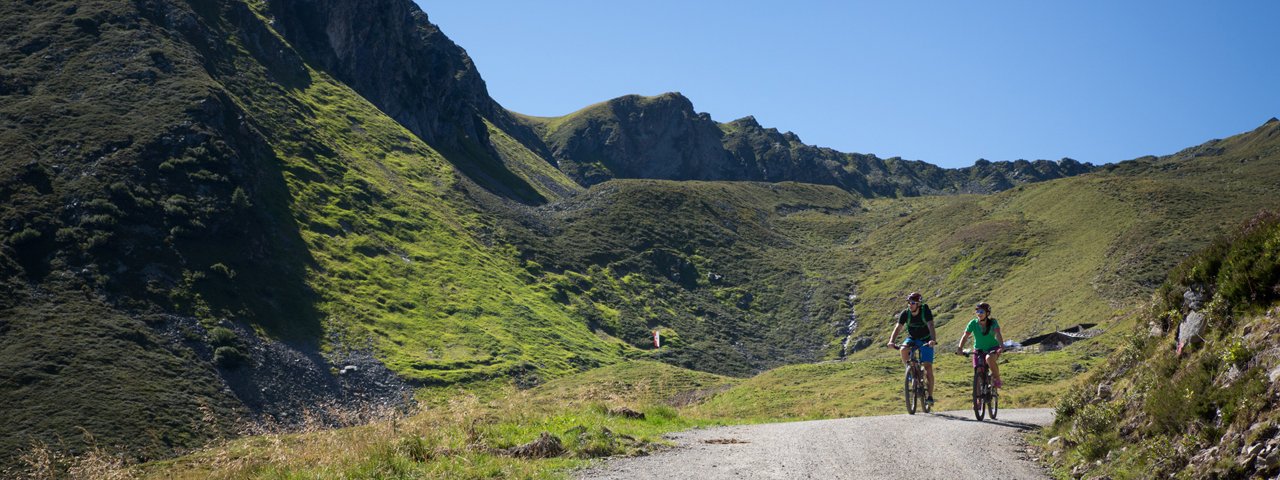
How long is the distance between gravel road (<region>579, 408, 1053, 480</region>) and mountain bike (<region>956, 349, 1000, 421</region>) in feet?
2.89

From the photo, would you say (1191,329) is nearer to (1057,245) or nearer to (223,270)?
(223,270)

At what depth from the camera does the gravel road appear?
10273 mm

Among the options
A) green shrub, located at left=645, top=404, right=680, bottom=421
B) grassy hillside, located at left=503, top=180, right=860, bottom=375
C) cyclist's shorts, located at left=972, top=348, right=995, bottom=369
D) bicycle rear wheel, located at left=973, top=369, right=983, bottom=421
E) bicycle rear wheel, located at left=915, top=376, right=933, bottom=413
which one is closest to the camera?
bicycle rear wheel, located at left=973, top=369, right=983, bottom=421

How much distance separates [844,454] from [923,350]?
7.41 metres

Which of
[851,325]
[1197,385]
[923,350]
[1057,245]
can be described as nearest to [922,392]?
[923,350]

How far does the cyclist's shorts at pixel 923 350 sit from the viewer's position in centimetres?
1805

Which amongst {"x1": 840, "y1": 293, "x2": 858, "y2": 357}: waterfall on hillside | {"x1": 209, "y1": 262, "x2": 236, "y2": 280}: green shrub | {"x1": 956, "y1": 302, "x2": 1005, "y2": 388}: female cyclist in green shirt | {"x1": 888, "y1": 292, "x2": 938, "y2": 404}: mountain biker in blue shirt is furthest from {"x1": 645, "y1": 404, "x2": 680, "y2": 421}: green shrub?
{"x1": 840, "y1": 293, "x2": 858, "y2": 357}: waterfall on hillside

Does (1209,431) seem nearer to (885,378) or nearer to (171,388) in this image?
(885,378)

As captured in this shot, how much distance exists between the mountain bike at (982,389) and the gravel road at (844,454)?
34.7 inches

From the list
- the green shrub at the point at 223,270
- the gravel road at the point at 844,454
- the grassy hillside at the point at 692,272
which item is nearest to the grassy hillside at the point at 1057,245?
the grassy hillside at the point at 692,272

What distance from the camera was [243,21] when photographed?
412 feet

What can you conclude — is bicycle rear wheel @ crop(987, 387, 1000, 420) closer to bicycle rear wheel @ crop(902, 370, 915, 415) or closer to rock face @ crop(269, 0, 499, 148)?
bicycle rear wheel @ crop(902, 370, 915, 415)

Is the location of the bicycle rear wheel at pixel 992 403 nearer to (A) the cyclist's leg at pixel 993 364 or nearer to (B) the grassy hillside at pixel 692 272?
(A) the cyclist's leg at pixel 993 364

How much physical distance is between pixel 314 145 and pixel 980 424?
348 ft
